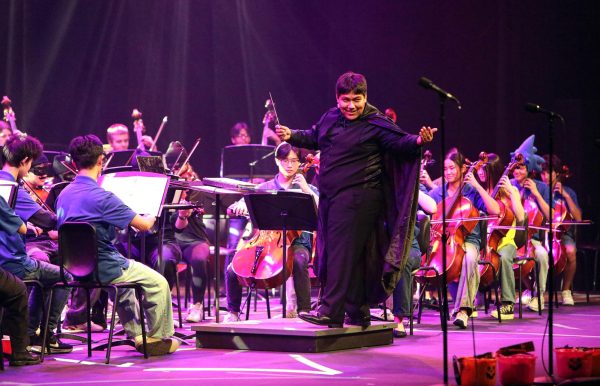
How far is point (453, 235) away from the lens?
8234mm

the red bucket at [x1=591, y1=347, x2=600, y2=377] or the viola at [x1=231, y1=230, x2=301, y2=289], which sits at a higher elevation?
the viola at [x1=231, y1=230, x2=301, y2=289]

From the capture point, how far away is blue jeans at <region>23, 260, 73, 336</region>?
639cm

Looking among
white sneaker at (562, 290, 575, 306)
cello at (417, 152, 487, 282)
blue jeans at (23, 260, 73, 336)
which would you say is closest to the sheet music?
blue jeans at (23, 260, 73, 336)

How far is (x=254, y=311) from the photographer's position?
9.52 meters

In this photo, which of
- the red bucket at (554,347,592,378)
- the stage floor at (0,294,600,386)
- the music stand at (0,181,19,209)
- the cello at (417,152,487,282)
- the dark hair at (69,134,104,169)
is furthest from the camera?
the cello at (417,152,487,282)

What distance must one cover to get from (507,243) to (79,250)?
439 cm

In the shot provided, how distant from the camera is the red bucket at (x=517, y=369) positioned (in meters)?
4.95

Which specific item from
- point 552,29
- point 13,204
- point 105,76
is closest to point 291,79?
point 105,76

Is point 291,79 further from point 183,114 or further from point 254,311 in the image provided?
point 254,311

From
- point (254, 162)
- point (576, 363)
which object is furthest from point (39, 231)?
point (576, 363)

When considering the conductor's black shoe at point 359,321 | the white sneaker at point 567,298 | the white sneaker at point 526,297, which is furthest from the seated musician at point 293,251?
the white sneaker at point 567,298

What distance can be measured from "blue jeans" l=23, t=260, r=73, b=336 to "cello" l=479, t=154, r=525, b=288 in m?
3.80

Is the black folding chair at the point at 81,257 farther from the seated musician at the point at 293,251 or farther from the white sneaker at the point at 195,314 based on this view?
the white sneaker at the point at 195,314

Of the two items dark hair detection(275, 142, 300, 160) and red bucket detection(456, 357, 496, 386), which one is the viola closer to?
dark hair detection(275, 142, 300, 160)
